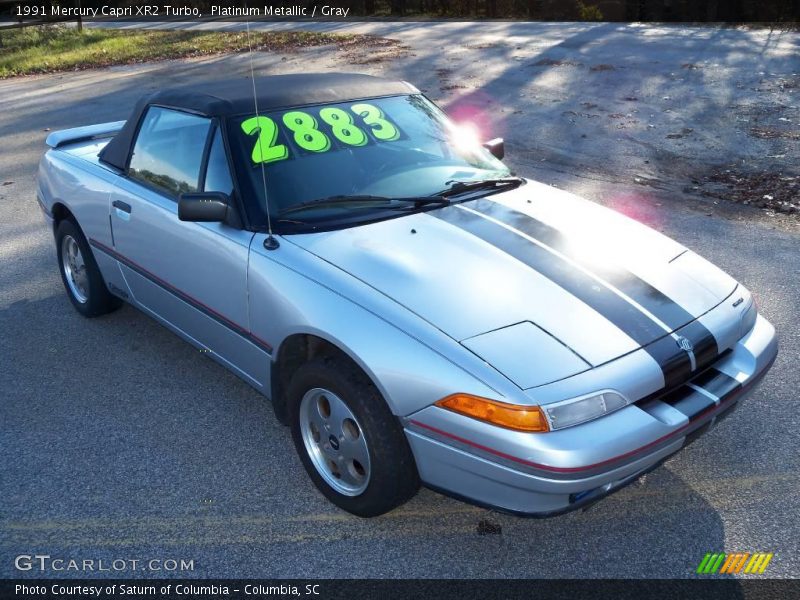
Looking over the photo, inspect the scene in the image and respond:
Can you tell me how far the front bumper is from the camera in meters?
2.42

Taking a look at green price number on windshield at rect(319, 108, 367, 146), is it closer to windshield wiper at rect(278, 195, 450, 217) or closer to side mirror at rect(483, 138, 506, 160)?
windshield wiper at rect(278, 195, 450, 217)

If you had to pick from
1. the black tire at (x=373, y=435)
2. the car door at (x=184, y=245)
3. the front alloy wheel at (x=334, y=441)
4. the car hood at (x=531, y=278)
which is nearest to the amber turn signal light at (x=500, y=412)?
the car hood at (x=531, y=278)

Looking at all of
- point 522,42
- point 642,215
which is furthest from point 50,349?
point 522,42

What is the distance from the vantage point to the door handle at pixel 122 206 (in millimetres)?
4051

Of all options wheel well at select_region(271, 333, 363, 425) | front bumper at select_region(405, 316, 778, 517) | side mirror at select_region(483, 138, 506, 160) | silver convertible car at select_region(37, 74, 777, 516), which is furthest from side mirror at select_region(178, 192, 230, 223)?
side mirror at select_region(483, 138, 506, 160)

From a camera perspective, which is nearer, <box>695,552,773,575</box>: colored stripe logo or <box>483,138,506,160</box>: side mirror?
<box>695,552,773,575</box>: colored stripe logo

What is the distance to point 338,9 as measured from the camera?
101 ft

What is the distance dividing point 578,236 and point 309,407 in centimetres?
142

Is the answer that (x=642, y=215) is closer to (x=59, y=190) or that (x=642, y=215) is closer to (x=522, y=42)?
(x=59, y=190)

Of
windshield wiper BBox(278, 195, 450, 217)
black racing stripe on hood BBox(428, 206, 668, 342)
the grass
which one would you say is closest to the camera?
black racing stripe on hood BBox(428, 206, 668, 342)

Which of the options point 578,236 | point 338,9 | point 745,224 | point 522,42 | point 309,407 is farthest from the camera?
point 338,9

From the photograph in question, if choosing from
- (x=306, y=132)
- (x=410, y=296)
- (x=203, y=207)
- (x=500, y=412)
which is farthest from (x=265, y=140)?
(x=500, y=412)

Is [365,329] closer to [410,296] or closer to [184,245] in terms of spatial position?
[410,296]

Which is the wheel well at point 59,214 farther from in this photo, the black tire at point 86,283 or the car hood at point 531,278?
the car hood at point 531,278
